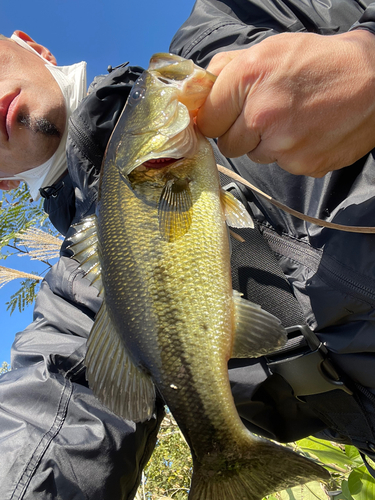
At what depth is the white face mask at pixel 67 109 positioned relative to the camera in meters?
2.78

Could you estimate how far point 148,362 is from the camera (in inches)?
51.2

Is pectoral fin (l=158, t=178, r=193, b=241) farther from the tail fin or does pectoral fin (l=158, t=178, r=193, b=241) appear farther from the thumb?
the tail fin

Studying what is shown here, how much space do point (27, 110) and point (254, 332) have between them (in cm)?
240

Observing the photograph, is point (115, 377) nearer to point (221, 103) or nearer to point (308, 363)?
point (308, 363)

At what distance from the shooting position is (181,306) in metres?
1.25

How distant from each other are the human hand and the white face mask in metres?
2.01

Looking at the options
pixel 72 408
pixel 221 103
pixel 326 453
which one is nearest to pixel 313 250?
pixel 221 103

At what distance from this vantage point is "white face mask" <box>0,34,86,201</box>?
278cm

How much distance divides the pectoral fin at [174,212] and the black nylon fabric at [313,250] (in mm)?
503

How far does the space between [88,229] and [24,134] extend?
1633mm

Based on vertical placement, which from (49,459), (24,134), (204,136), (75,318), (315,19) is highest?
(315,19)

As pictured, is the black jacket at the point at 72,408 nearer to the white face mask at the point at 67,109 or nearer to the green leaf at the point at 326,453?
the white face mask at the point at 67,109

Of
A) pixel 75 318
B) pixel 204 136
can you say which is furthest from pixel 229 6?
pixel 75 318

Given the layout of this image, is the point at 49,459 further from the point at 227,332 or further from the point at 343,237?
the point at 343,237
